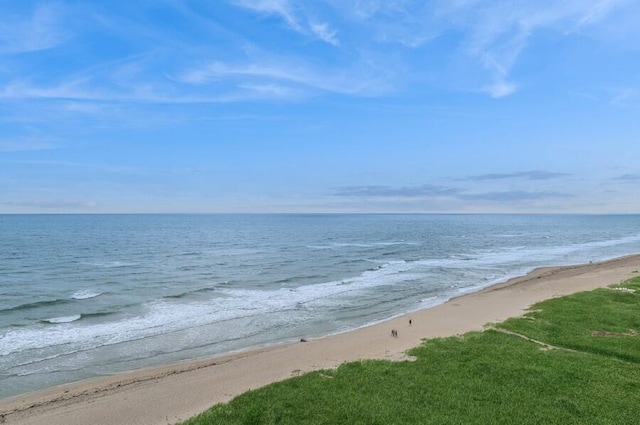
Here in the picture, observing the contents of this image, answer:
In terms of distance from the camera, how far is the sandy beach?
11484 millimetres

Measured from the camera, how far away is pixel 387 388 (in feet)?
36.2

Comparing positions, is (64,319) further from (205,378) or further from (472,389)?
(472,389)

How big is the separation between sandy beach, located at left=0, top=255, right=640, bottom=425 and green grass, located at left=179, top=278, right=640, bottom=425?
5.14 feet

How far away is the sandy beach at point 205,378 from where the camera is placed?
1148cm

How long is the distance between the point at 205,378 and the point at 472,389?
8116 mm

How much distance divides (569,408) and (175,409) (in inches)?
373

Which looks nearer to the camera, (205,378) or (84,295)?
(205,378)

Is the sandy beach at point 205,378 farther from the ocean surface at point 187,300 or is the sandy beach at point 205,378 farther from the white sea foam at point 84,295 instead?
the white sea foam at point 84,295

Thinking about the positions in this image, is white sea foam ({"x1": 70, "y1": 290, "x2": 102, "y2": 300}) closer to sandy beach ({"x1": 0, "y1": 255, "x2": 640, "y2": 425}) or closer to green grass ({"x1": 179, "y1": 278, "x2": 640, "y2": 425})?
sandy beach ({"x1": 0, "y1": 255, "x2": 640, "y2": 425})

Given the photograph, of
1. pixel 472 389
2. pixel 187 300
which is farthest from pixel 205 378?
pixel 187 300

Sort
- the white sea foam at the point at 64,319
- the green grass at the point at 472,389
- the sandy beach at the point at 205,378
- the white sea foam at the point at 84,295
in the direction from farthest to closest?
the white sea foam at the point at 84,295 < the white sea foam at the point at 64,319 < the sandy beach at the point at 205,378 < the green grass at the point at 472,389

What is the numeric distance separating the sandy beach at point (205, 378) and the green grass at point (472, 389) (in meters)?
1.57

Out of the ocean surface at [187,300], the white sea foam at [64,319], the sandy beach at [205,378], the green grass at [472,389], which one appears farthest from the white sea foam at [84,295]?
the green grass at [472,389]

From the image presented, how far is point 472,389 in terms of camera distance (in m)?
10.7
